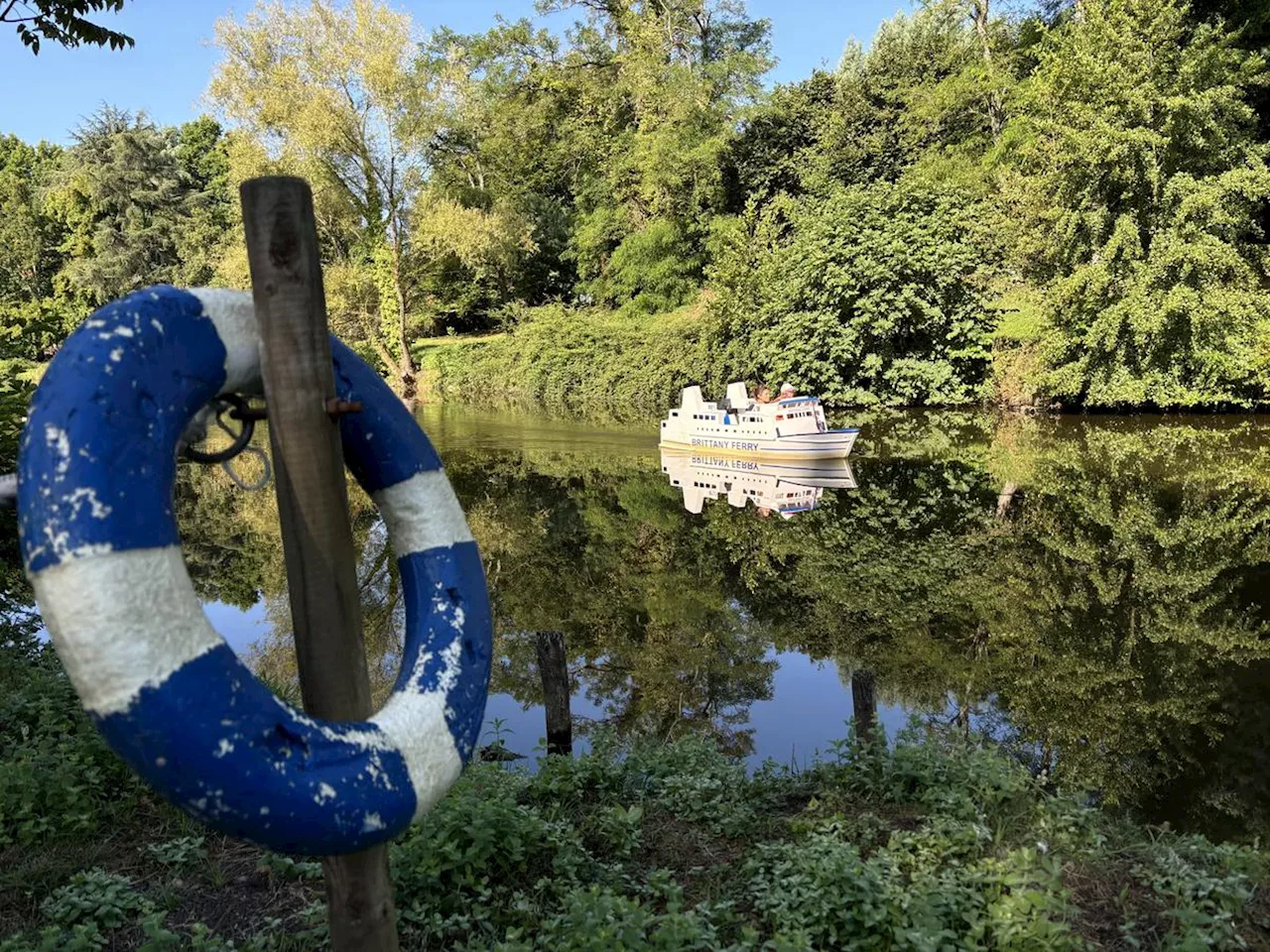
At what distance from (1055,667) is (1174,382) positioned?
469 inches

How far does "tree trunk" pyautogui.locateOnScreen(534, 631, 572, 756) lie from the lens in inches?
203

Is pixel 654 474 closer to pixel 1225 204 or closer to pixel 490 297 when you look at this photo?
pixel 1225 204

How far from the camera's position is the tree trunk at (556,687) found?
16.9 feet

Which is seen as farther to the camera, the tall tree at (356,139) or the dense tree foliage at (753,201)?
the tall tree at (356,139)

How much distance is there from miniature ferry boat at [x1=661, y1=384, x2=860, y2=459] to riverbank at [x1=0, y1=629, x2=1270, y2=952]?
9.96m

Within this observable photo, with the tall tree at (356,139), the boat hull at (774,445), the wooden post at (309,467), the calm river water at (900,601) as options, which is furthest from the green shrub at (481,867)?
the tall tree at (356,139)

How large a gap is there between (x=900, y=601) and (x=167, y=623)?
718 cm

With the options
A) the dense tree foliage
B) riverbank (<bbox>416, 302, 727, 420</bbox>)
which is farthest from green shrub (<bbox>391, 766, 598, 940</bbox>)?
riverbank (<bbox>416, 302, 727, 420</bbox>)

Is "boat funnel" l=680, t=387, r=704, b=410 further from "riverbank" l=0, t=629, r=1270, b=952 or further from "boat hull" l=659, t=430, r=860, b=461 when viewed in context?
"riverbank" l=0, t=629, r=1270, b=952

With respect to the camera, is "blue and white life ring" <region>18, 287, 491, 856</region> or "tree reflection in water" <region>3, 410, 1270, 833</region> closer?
"blue and white life ring" <region>18, 287, 491, 856</region>

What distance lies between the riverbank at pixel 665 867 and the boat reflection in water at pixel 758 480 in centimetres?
726

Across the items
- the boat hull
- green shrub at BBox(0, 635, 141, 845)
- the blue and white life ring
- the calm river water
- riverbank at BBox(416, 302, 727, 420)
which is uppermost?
riverbank at BBox(416, 302, 727, 420)

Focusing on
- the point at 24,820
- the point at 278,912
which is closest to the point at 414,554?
the point at 278,912

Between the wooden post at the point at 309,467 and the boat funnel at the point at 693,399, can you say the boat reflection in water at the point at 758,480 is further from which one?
the wooden post at the point at 309,467
